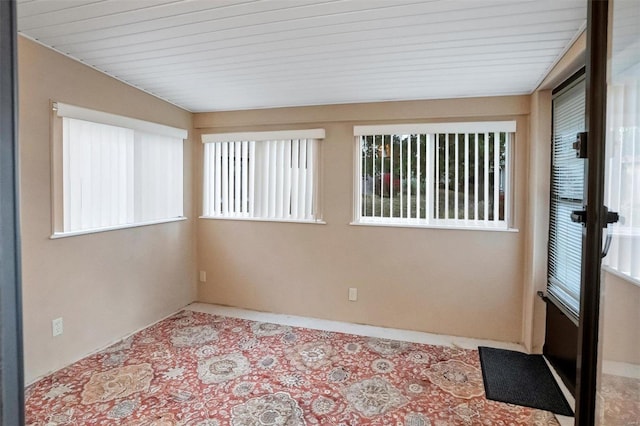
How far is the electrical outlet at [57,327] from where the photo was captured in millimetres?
2529

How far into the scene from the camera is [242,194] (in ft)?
13.0


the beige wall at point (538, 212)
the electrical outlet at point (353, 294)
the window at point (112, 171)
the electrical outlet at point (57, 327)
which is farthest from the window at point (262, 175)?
the beige wall at point (538, 212)

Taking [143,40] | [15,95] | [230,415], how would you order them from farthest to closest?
1. [143,40]
2. [230,415]
3. [15,95]

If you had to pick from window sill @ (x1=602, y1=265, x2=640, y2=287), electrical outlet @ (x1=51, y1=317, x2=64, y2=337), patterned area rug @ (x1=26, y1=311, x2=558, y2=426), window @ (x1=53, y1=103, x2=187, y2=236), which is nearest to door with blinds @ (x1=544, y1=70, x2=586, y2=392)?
patterned area rug @ (x1=26, y1=311, x2=558, y2=426)

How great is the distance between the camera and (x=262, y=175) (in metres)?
3.82

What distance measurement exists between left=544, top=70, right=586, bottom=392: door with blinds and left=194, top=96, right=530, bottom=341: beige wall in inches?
Answer: 13.0

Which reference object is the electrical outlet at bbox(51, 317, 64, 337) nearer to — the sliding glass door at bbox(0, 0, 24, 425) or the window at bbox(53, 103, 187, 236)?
the window at bbox(53, 103, 187, 236)

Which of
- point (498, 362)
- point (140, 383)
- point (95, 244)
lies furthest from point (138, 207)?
point (498, 362)

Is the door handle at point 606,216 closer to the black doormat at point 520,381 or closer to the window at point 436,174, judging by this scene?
the black doormat at point 520,381

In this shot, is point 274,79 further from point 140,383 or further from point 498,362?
point 498,362

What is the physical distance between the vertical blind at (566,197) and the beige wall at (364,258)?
32 cm

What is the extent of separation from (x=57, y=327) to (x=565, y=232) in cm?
380

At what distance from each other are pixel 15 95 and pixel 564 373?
3.22m

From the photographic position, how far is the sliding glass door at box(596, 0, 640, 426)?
41.6 inches
